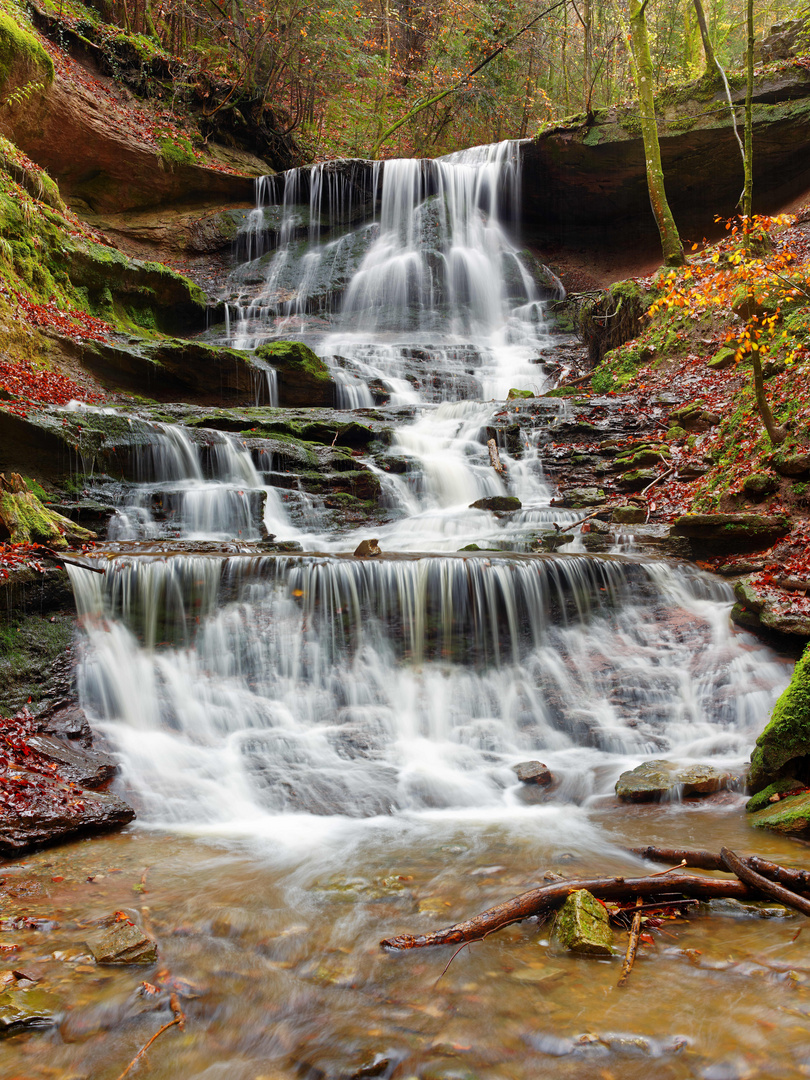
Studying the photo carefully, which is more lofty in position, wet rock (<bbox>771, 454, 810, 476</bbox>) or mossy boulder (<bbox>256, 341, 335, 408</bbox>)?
mossy boulder (<bbox>256, 341, 335, 408</bbox>)

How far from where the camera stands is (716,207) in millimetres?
19297

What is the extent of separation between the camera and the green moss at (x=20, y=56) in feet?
40.8

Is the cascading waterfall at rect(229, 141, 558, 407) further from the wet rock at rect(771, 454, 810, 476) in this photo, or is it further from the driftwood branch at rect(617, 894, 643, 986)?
the driftwood branch at rect(617, 894, 643, 986)

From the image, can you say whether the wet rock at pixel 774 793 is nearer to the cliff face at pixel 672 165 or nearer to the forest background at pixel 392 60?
the cliff face at pixel 672 165

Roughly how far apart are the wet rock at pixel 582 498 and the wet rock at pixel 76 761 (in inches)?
309

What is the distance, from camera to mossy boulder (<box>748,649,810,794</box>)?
4277 mm

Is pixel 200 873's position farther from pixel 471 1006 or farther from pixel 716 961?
pixel 716 961

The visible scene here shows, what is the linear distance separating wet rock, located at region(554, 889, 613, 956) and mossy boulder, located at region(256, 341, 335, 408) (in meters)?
11.9

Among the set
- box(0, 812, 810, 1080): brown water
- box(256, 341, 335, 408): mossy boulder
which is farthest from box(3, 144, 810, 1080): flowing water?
box(256, 341, 335, 408): mossy boulder

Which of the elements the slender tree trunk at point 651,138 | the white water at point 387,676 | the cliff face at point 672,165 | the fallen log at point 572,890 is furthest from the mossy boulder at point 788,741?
the cliff face at point 672,165

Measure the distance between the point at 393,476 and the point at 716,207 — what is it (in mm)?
15535

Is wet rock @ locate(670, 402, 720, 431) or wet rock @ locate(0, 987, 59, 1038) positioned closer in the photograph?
wet rock @ locate(0, 987, 59, 1038)

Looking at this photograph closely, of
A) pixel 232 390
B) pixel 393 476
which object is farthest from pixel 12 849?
pixel 232 390

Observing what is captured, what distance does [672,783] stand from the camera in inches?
183
